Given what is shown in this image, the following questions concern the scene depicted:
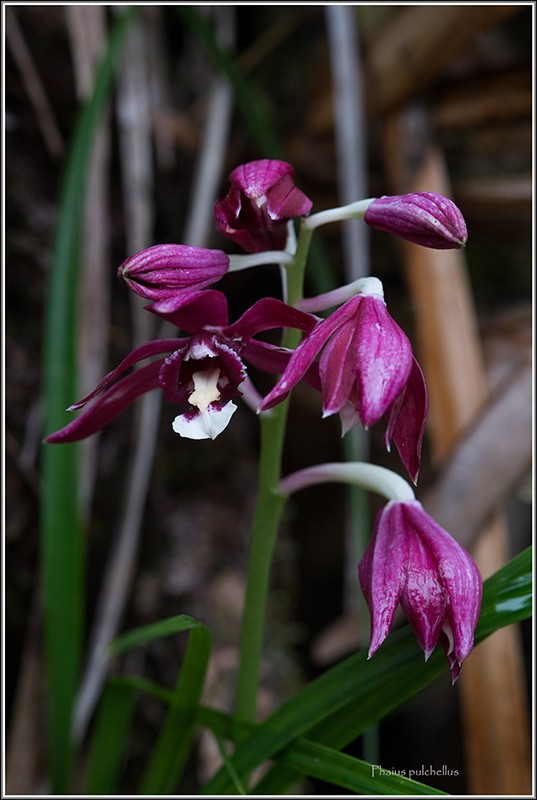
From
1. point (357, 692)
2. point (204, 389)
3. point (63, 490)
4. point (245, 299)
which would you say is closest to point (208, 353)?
point (204, 389)

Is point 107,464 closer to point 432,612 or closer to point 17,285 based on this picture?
point 17,285

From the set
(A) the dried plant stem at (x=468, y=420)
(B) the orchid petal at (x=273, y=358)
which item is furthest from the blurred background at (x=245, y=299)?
(B) the orchid petal at (x=273, y=358)

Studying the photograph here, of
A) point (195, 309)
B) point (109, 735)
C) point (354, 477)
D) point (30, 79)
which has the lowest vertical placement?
point (109, 735)

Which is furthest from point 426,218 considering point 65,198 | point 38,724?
point 38,724

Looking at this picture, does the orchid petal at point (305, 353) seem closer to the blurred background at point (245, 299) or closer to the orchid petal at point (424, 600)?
the orchid petal at point (424, 600)

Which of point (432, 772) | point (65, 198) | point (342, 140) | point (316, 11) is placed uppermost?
point (316, 11)

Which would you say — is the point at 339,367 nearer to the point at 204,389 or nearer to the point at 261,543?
the point at 204,389

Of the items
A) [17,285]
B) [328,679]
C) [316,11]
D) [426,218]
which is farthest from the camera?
[316,11]
